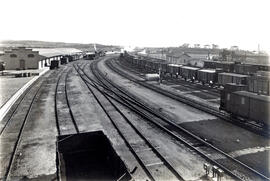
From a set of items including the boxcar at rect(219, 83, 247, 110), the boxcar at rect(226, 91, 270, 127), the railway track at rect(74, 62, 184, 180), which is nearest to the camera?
the railway track at rect(74, 62, 184, 180)

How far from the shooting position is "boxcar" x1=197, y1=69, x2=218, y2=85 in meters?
36.3

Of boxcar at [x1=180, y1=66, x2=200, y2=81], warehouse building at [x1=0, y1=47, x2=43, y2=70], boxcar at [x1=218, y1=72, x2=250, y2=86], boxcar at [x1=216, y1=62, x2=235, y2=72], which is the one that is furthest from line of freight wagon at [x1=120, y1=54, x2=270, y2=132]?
warehouse building at [x1=0, y1=47, x2=43, y2=70]

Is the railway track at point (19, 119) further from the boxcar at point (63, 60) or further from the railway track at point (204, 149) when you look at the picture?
the boxcar at point (63, 60)

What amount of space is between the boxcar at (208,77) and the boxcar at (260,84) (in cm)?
683

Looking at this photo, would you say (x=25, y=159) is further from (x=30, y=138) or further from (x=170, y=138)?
(x=170, y=138)

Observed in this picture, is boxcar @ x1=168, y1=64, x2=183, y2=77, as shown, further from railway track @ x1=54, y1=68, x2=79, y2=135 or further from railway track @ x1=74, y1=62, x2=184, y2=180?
railway track @ x1=74, y1=62, x2=184, y2=180

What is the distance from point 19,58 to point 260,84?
165 feet

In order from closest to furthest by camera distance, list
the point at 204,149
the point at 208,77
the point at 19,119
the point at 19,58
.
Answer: the point at 204,149 → the point at 19,119 → the point at 208,77 → the point at 19,58

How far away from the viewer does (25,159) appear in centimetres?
1359

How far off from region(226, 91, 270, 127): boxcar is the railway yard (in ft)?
0.54

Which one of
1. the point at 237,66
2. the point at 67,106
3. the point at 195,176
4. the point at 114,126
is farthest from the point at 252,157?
the point at 237,66

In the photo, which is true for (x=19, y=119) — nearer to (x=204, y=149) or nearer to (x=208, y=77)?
(x=204, y=149)

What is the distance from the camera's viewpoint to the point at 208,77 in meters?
37.3

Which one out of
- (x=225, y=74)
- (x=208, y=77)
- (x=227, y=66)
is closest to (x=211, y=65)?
(x=227, y=66)
